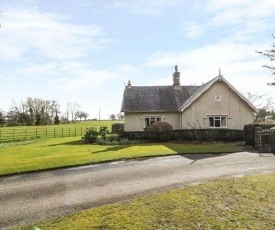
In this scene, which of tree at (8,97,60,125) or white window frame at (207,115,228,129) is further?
tree at (8,97,60,125)

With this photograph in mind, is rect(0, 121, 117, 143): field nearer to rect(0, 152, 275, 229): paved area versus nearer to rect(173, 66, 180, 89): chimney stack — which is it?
rect(173, 66, 180, 89): chimney stack

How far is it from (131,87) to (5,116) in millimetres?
63337

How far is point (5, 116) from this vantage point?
78.4 meters

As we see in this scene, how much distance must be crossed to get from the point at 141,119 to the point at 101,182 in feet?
61.2

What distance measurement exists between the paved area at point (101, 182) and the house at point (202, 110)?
12853 millimetres

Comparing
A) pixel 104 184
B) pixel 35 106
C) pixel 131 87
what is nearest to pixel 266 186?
pixel 104 184

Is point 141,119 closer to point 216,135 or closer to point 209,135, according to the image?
point 209,135

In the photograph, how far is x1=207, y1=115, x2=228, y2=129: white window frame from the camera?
87.8 ft


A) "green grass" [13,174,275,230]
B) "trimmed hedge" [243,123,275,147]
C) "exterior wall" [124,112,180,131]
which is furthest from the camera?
"exterior wall" [124,112,180,131]

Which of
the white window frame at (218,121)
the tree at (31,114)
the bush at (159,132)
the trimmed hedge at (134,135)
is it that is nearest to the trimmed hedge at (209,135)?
the bush at (159,132)

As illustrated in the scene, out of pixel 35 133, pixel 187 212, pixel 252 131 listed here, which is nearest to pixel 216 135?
pixel 252 131

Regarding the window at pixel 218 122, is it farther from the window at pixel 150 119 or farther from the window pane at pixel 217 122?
the window at pixel 150 119

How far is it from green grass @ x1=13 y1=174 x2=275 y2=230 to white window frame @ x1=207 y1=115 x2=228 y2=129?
63.3ft

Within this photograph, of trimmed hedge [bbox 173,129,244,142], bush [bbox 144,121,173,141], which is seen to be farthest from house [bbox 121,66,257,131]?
bush [bbox 144,121,173,141]
